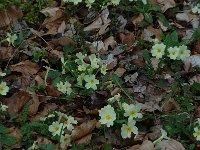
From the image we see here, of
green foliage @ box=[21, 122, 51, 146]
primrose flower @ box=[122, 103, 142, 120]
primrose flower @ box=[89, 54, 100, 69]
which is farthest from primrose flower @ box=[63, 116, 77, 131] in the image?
primrose flower @ box=[89, 54, 100, 69]

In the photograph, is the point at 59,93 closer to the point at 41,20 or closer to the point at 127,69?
the point at 127,69

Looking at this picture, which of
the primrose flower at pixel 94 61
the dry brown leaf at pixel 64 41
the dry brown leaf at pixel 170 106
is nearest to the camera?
the dry brown leaf at pixel 170 106

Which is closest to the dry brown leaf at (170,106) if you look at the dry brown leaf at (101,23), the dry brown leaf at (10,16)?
the dry brown leaf at (101,23)

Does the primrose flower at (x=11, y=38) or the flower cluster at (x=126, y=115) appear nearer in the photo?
the flower cluster at (x=126, y=115)

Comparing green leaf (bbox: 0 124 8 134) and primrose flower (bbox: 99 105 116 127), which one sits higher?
primrose flower (bbox: 99 105 116 127)

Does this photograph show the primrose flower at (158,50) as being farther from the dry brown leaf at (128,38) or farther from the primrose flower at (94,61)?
the primrose flower at (94,61)

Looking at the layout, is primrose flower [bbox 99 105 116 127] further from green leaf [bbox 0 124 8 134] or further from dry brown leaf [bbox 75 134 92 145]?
green leaf [bbox 0 124 8 134]

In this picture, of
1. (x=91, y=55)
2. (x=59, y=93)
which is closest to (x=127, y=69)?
(x=91, y=55)
